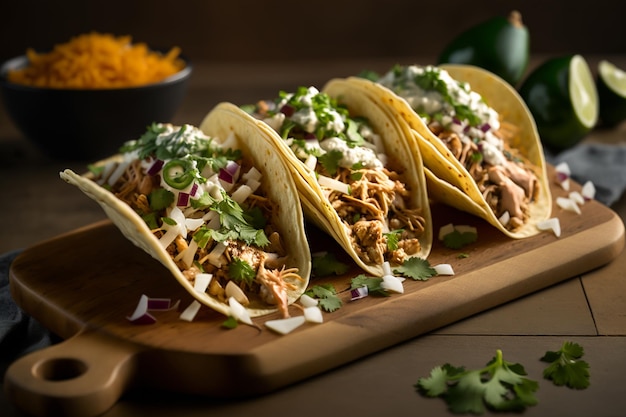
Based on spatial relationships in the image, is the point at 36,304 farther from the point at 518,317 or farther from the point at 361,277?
the point at 518,317

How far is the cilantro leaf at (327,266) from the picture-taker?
3.69 meters

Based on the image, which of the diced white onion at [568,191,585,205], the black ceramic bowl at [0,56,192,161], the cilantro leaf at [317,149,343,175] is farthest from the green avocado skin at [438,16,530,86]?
the cilantro leaf at [317,149,343,175]

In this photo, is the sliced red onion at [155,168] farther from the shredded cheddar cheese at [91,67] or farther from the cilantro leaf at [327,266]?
the shredded cheddar cheese at [91,67]

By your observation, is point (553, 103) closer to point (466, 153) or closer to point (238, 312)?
point (466, 153)

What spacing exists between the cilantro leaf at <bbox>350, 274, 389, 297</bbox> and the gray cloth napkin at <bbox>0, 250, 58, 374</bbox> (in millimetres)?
1224

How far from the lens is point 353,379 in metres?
3.21

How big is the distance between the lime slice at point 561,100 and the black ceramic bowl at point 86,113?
219 centimetres

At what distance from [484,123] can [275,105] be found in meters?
1.04

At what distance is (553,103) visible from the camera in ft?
17.7

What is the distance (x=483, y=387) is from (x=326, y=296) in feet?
2.39

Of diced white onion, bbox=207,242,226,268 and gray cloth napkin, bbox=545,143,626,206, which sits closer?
diced white onion, bbox=207,242,226,268

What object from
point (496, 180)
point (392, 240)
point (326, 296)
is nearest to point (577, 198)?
point (496, 180)

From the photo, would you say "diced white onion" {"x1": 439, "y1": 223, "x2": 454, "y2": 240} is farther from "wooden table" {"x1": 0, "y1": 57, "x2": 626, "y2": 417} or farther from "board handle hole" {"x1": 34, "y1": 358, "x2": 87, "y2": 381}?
"board handle hole" {"x1": 34, "y1": 358, "x2": 87, "y2": 381}

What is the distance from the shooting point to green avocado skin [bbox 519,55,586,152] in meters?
5.38
